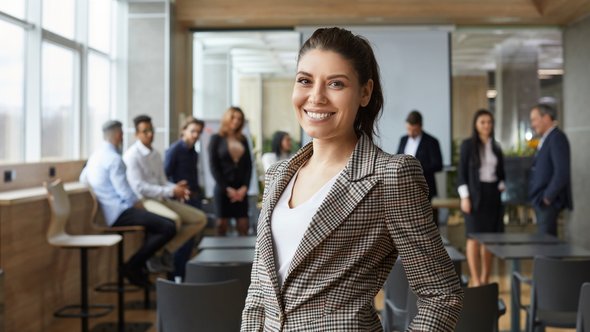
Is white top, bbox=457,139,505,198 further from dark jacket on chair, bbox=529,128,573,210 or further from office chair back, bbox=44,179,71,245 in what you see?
office chair back, bbox=44,179,71,245

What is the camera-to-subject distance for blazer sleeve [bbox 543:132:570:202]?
655 cm

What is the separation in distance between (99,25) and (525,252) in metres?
5.67

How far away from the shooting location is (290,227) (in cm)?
140

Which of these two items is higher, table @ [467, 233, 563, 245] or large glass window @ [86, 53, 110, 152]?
large glass window @ [86, 53, 110, 152]

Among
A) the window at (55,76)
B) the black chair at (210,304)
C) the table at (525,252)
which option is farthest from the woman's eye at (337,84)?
the window at (55,76)

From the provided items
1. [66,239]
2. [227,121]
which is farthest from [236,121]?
[66,239]

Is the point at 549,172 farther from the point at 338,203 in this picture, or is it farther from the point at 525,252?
the point at 338,203

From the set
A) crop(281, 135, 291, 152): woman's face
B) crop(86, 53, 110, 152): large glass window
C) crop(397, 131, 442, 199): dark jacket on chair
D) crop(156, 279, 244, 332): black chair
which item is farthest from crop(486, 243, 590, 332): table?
crop(86, 53, 110, 152): large glass window

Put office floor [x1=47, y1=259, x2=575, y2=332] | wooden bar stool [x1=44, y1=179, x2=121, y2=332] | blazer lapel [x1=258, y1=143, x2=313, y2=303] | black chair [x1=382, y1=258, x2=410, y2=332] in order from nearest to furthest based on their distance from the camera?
blazer lapel [x1=258, y1=143, x2=313, y2=303]
black chair [x1=382, y1=258, x2=410, y2=332]
wooden bar stool [x1=44, y1=179, x2=121, y2=332]
office floor [x1=47, y1=259, x2=575, y2=332]

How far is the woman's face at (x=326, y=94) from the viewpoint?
4.51ft

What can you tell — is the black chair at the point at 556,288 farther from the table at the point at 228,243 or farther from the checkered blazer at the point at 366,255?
the checkered blazer at the point at 366,255

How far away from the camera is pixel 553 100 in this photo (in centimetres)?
959

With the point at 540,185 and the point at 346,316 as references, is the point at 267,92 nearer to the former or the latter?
the point at 540,185

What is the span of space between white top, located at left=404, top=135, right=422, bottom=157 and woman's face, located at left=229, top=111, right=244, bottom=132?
5.44 feet
